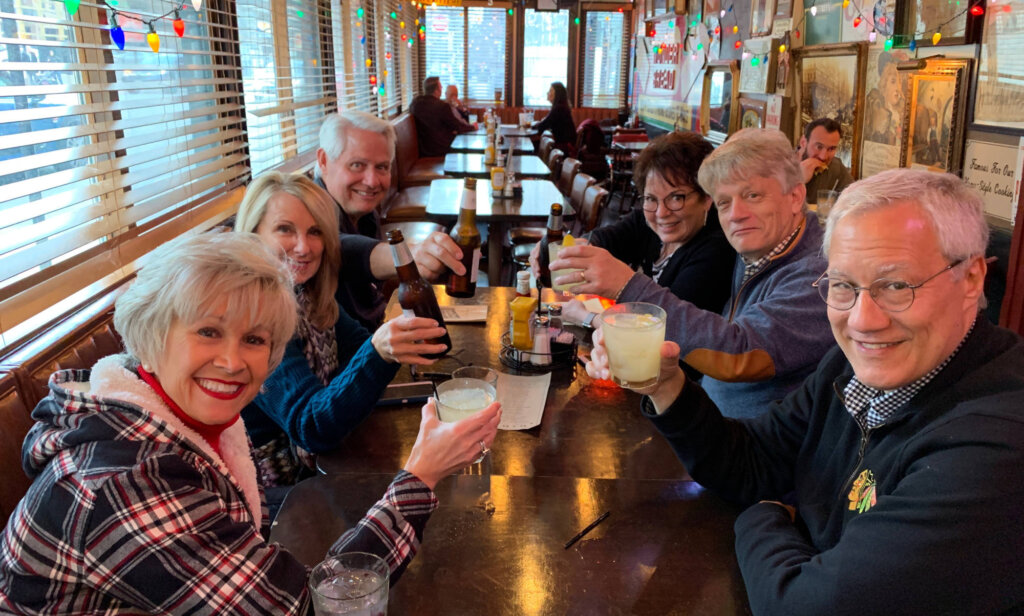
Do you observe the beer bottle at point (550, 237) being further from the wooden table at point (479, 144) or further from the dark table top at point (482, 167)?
the wooden table at point (479, 144)

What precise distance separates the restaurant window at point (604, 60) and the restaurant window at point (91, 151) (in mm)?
10666

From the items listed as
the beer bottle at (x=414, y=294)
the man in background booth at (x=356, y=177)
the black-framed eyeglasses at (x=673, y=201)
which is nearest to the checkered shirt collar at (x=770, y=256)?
the black-framed eyeglasses at (x=673, y=201)

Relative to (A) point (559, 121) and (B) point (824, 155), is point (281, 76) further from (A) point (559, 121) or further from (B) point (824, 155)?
(A) point (559, 121)

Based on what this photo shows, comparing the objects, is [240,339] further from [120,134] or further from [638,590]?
[120,134]

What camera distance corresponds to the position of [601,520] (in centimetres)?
134

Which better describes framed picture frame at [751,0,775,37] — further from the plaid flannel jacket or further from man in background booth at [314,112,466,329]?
the plaid flannel jacket

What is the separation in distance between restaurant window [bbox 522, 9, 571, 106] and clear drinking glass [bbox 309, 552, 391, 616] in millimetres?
13234

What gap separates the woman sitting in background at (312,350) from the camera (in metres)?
1.66

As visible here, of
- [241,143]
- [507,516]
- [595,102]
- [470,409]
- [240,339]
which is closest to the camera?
[240,339]

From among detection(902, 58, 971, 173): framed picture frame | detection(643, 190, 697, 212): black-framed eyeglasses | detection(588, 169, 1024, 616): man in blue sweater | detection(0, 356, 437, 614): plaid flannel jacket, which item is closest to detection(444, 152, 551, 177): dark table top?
detection(902, 58, 971, 173): framed picture frame

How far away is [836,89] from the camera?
5184 mm

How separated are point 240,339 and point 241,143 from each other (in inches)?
127

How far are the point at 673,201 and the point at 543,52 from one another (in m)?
A: 11.7

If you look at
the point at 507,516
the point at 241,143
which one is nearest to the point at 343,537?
the point at 507,516
